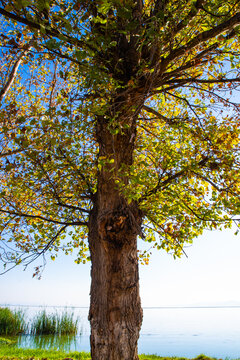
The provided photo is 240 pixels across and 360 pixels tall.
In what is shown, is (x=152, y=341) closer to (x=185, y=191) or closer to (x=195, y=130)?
(x=185, y=191)

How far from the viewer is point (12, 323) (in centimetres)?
1279

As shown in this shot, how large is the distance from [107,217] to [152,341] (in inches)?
402

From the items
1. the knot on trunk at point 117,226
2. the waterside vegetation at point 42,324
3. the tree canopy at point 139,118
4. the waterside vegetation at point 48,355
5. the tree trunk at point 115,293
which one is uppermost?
the tree canopy at point 139,118

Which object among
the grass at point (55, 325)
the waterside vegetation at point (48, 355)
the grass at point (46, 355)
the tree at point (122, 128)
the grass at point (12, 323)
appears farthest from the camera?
the grass at point (12, 323)

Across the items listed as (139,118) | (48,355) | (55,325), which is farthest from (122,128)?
(55,325)

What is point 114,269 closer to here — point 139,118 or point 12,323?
point 139,118

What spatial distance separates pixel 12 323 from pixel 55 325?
7.44 feet

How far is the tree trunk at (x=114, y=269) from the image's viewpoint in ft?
13.8

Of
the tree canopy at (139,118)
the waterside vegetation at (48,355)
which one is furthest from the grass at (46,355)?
the tree canopy at (139,118)

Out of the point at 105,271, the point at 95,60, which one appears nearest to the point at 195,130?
the point at 95,60

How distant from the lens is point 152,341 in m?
12.3

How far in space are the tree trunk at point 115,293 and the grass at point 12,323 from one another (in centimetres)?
1007

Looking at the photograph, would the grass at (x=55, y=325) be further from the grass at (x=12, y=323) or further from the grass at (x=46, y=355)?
the grass at (x=46, y=355)

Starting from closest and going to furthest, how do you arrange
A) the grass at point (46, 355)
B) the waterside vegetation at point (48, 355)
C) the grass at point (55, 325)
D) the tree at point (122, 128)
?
the tree at point (122, 128)
the grass at point (46, 355)
the waterside vegetation at point (48, 355)
the grass at point (55, 325)
